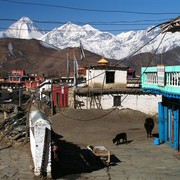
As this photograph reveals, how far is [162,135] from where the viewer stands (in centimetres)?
2061

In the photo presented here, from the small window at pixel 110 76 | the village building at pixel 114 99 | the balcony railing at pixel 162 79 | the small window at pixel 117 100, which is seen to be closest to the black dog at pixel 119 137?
the balcony railing at pixel 162 79

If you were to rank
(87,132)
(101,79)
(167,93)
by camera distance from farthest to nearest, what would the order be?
(101,79) < (87,132) < (167,93)

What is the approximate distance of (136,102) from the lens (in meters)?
35.8

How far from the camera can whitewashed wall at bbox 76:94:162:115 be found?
1390 inches

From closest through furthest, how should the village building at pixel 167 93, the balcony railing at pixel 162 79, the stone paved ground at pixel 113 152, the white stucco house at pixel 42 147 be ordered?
1. the white stucco house at pixel 42 147
2. the stone paved ground at pixel 113 152
3. the balcony railing at pixel 162 79
4. the village building at pixel 167 93

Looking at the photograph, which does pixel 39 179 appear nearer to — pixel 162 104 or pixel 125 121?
pixel 162 104

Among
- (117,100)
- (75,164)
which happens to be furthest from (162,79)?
(117,100)

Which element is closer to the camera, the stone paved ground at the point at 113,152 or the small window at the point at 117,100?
the stone paved ground at the point at 113,152

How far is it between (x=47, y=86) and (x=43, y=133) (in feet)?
147

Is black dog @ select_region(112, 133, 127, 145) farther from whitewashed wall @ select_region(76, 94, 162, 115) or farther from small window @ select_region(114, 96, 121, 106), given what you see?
small window @ select_region(114, 96, 121, 106)

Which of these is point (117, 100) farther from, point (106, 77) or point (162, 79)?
point (162, 79)

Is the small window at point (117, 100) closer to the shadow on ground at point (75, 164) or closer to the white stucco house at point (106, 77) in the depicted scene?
the white stucco house at point (106, 77)

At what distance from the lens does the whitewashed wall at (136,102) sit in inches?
1390

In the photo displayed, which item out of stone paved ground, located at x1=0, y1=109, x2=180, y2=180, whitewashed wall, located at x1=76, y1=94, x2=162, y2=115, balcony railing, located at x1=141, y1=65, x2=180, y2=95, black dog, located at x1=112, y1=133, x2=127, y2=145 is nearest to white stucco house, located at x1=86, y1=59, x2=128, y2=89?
whitewashed wall, located at x1=76, y1=94, x2=162, y2=115
